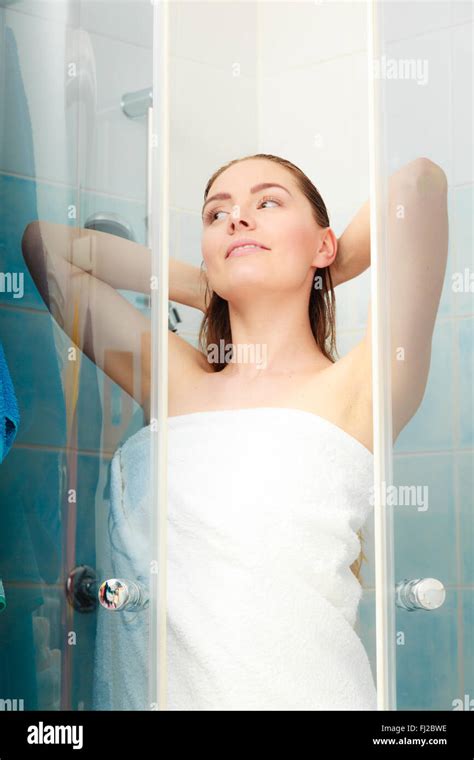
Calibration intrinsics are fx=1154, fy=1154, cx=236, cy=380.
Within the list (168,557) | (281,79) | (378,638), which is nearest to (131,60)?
(281,79)

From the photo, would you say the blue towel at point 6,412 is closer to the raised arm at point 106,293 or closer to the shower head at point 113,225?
the raised arm at point 106,293

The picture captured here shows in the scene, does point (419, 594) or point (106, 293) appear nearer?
point (419, 594)

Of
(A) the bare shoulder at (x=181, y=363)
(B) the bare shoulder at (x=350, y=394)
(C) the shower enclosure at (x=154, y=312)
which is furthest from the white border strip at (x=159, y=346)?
(B) the bare shoulder at (x=350, y=394)

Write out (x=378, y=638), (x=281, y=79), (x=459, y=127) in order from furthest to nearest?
(x=281, y=79) < (x=459, y=127) < (x=378, y=638)

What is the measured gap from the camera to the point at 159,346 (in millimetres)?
1449

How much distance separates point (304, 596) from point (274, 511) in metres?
0.11

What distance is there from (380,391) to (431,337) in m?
0.11

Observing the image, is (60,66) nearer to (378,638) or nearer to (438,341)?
(438,341)

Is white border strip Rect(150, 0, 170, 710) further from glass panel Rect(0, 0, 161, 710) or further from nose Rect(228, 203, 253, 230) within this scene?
nose Rect(228, 203, 253, 230)

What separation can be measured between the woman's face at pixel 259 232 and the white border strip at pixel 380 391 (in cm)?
15

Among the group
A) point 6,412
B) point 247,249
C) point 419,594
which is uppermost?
point 247,249

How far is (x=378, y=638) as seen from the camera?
1393 mm

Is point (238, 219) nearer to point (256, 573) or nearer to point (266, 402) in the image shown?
point (266, 402)

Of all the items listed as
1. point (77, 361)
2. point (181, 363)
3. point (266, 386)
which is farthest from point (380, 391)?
point (77, 361)
